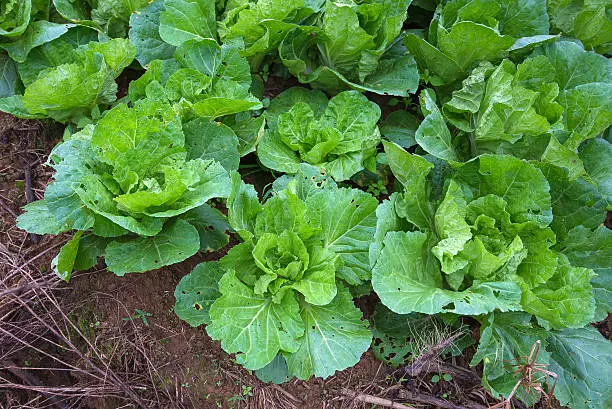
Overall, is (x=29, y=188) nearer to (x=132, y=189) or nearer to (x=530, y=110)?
(x=132, y=189)

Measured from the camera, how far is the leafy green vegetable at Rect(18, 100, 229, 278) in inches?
100.0

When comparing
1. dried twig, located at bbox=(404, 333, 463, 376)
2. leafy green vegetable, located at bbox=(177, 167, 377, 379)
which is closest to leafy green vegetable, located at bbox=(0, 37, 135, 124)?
leafy green vegetable, located at bbox=(177, 167, 377, 379)

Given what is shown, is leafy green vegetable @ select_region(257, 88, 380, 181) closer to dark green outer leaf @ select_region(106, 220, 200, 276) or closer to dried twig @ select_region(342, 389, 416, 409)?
dark green outer leaf @ select_region(106, 220, 200, 276)

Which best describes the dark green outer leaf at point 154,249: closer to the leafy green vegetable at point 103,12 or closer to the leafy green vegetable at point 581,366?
the leafy green vegetable at point 103,12

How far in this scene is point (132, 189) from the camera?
264 centimetres

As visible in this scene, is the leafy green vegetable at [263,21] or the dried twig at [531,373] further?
the leafy green vegetable at [263,21]

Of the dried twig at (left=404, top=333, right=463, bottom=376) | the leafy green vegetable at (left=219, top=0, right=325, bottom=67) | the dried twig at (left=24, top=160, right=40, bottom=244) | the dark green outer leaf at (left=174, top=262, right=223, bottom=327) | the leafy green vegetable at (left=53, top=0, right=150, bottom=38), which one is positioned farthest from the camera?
the leafy green vegetable at (left=53, top=0, right=150, bottom=38)

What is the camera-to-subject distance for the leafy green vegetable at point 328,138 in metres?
3.04

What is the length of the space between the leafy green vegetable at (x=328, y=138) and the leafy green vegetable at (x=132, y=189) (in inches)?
18.8

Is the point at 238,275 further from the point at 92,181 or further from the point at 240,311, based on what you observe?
the point at 92,181

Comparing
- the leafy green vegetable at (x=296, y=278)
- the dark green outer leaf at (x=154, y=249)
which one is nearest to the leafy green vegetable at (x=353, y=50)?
the leafy green vegetable at (x=296, y=278)

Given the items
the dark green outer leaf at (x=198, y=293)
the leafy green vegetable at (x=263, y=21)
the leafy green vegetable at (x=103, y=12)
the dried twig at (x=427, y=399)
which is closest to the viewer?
the dark green outer leaf at (x=198, y=293)

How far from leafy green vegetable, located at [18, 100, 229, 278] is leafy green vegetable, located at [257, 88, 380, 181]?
48 cm

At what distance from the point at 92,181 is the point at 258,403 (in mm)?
1392
